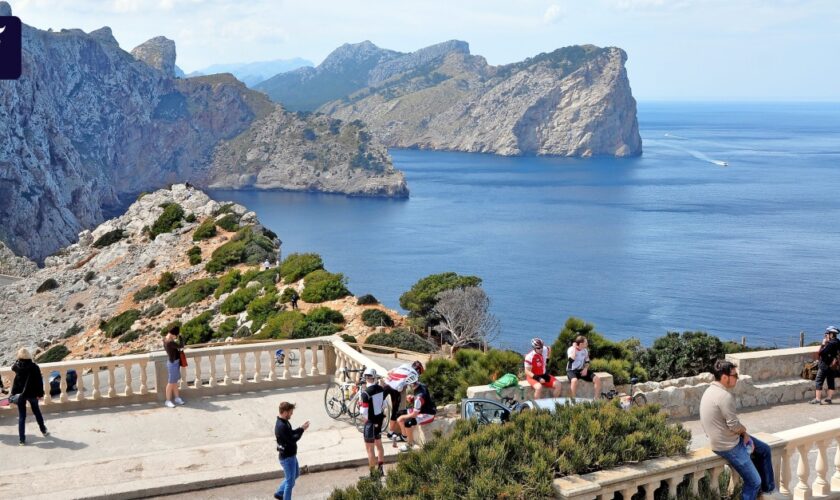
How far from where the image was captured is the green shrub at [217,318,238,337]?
41875 millimetres

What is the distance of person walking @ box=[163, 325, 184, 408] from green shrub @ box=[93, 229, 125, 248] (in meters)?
61.3

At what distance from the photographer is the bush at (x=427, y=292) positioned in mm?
52062

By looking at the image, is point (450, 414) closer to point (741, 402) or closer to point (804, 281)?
point (741, 402)

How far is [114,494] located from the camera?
12164 mm

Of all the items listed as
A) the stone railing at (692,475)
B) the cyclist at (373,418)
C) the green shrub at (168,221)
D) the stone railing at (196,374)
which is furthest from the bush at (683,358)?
the green shrub at (168,221)

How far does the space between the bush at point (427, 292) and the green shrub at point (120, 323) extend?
53.4 feet

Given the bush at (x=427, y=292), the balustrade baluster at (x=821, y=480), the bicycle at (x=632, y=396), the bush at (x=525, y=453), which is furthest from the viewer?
the bush at (x=427, y=292)

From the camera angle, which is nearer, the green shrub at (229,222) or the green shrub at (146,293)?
the green shrub at (146,293)

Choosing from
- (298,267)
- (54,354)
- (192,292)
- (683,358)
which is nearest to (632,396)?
(683,358)

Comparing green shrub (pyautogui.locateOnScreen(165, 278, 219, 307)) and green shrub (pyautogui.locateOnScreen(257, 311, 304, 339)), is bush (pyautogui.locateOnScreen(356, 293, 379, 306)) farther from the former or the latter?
green shrub (pyautogui.locateOnScreen(165, 278, 219, 307))

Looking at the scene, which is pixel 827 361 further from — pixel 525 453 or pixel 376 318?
pixel 376 318

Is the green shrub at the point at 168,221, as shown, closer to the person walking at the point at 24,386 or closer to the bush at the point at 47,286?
the bush at the point at 47,286

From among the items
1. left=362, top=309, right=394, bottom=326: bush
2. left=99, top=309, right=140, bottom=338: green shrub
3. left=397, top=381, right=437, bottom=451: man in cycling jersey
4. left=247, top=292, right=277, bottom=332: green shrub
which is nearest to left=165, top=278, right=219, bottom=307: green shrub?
left=99, top=309, right=140, bottom=338: green shrub

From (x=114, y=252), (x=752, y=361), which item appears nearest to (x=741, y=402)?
(x=752, y=361)
